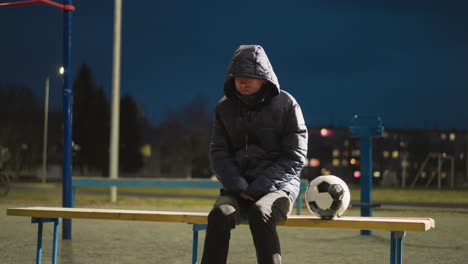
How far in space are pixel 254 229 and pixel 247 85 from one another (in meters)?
1.10

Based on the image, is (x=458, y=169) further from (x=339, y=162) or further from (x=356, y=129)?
(x=356, y=129)

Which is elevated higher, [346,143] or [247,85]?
[247,85]

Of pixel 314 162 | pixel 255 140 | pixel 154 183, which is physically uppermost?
pixel 255 140

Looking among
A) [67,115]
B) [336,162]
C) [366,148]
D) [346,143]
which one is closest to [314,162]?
[336,162]

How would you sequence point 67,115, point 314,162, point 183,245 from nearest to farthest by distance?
point 67,115 → point 183,245 → point 314,162

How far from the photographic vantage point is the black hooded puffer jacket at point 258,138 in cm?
486

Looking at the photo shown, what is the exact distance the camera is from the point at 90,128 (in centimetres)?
6981

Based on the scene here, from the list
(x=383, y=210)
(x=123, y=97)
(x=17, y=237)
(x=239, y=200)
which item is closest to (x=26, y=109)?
(x=123, y=97)

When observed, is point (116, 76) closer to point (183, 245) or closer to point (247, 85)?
point (183, 245)

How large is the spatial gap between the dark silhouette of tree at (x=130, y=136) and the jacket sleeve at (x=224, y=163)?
67527 millimetres

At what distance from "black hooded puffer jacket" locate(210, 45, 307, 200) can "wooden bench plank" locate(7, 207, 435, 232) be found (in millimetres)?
276

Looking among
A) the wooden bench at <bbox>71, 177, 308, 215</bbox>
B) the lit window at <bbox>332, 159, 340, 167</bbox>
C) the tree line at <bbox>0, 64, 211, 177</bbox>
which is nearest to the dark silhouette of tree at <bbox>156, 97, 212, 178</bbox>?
the tree line at <bbox>0, 64, 211, 177</bbox>

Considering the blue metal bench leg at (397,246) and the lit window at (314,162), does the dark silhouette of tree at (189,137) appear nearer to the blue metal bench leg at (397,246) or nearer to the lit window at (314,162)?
the lit window at (314,162)

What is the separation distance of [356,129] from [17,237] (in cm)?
542
